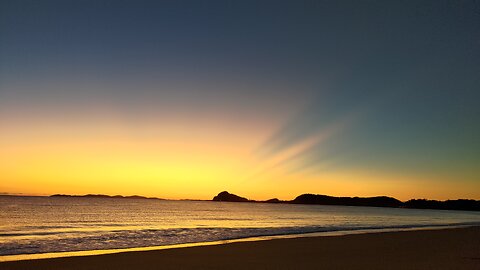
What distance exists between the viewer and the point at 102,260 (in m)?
16.8

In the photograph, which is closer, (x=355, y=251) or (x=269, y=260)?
(x=269, y=260)

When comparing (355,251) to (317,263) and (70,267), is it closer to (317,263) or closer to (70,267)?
(317,263)

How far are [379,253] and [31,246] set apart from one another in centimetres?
1882

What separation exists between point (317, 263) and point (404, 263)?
365 centimetres

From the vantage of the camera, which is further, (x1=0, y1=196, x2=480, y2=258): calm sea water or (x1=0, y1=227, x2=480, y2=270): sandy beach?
(x1=0, y1=196, x2=480, y2=258): calm sea water

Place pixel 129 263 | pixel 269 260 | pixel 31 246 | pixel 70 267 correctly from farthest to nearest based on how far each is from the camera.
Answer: pixel 31 246 < pixel 269 260 < pixel 129 263 < pixel 70 267

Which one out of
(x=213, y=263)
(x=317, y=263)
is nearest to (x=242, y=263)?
(x=213, y=263)

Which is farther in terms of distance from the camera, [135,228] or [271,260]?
[135,228]

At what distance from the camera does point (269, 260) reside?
56.4 ft

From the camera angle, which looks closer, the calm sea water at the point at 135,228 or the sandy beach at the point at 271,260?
the sandy beach at the point at 271,260

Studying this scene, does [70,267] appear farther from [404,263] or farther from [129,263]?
[404,263]

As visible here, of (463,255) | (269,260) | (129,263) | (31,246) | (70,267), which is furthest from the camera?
(31,246)

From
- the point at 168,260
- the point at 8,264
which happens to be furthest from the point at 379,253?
the point at 8,264

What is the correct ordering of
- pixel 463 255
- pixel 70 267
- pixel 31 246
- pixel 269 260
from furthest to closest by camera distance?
pixel 31 246, pixel 463 255, pixel 269 260, pixel 70 267
